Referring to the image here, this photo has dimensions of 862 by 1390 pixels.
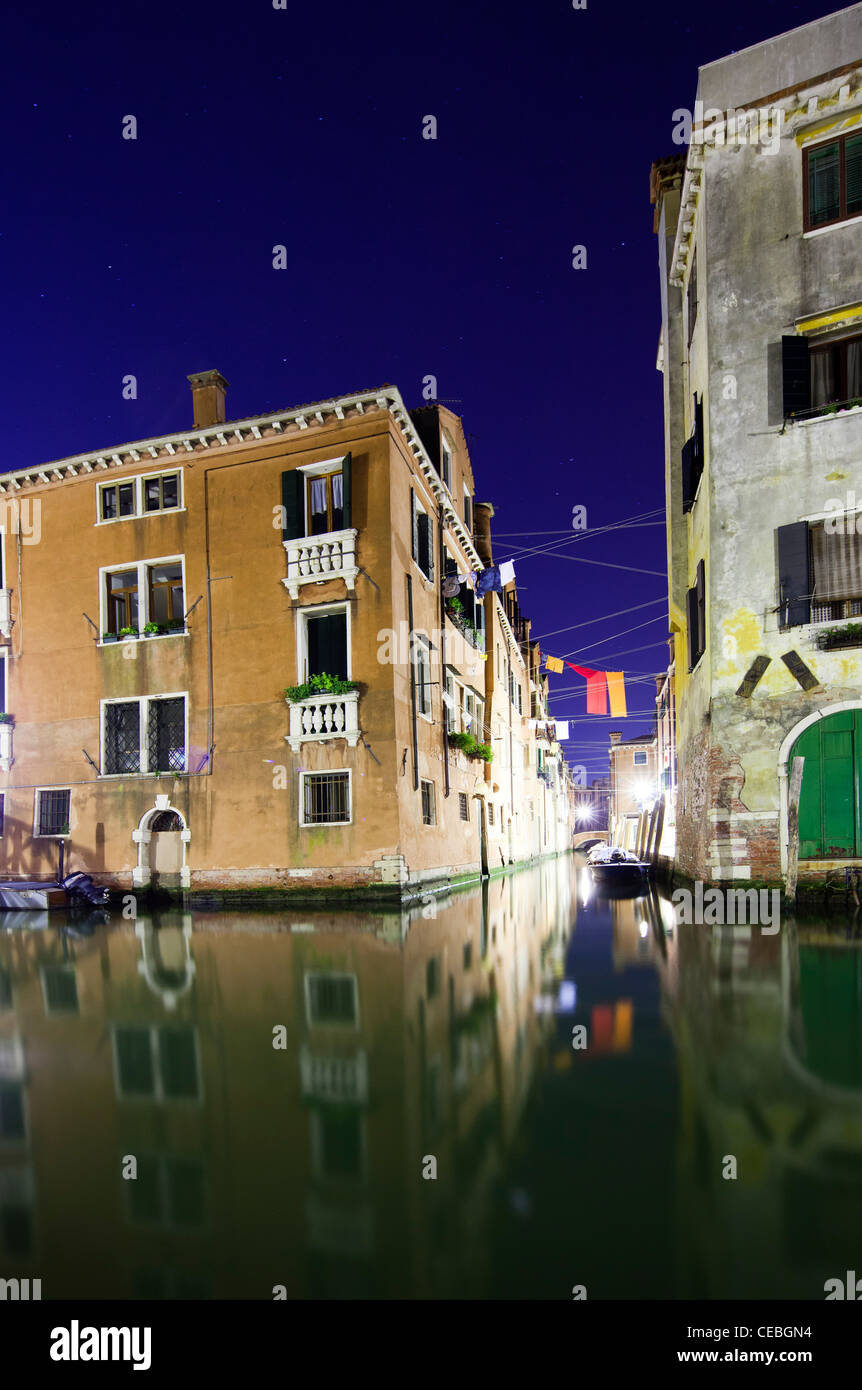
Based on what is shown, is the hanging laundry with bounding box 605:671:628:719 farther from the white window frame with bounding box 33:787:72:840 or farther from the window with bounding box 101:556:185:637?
the white window frame with bounding box 33:787:72:840

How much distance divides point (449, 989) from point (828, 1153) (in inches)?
156

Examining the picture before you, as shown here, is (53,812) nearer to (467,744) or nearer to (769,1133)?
(467,744)

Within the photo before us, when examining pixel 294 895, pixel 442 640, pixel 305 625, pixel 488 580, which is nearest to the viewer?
pixel 294 895

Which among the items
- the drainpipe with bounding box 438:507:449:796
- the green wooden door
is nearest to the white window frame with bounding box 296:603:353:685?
the drainpipe with bounding box 438:507:449:796

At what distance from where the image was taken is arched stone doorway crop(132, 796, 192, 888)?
1781cm

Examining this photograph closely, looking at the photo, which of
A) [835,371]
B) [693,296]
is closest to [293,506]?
[693,296]

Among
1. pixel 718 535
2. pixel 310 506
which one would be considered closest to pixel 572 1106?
pixel 718 535

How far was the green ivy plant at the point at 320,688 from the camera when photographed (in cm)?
1641

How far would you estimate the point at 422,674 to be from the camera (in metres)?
18.5

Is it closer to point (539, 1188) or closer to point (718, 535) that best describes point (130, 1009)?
point (539, 1188)

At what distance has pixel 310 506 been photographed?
17.8 meters

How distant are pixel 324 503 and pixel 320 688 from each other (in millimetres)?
4404

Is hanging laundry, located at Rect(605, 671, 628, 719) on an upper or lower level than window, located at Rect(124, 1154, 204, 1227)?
upper

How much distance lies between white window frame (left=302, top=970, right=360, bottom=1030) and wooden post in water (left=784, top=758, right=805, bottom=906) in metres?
8.07
